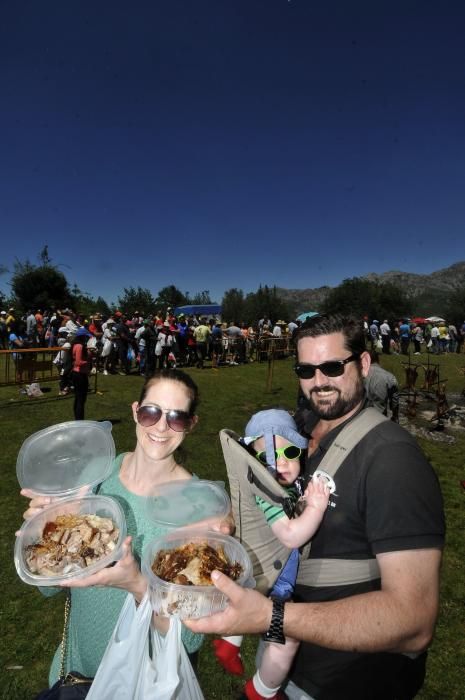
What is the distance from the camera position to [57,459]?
8.04 ft

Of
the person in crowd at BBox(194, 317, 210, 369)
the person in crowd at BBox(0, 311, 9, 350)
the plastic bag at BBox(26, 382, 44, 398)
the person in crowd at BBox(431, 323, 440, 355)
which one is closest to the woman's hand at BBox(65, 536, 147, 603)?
the plastic bag at BBox(26, 382, 44, 398)

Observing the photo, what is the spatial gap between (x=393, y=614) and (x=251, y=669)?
2870mm

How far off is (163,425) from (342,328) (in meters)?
1.34

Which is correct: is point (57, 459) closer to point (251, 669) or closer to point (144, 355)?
point (251, 669)

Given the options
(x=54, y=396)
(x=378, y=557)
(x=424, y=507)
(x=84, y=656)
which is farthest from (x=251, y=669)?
(x=54, y=396)

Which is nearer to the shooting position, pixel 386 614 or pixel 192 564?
pixel 386 614

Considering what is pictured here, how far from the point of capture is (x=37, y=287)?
5166 cm

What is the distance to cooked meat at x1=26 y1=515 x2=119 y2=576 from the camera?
182 cm

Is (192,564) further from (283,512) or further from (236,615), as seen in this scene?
(283,512)

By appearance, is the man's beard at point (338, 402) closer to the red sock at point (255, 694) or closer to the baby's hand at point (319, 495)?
the baby's hand at point (319, 495)

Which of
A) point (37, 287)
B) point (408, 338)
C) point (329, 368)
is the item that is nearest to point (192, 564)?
point (329, 368)

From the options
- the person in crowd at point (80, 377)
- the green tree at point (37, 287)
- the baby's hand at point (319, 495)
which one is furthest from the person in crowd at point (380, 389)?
the green tree at point (37, 287)

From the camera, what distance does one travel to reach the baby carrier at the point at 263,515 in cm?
170

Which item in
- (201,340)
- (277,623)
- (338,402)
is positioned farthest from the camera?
(201,340)
